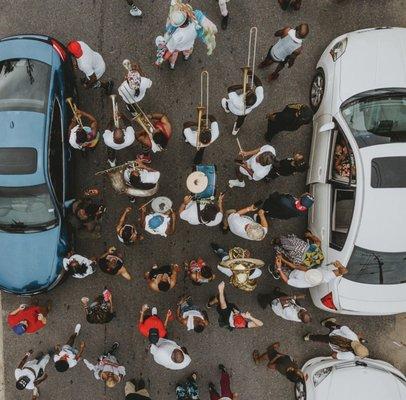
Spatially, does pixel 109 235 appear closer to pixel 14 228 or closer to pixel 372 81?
pixel 14 228

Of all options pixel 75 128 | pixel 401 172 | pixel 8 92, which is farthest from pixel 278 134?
pixel 8 92

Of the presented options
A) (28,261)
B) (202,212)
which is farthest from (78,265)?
(202,212)

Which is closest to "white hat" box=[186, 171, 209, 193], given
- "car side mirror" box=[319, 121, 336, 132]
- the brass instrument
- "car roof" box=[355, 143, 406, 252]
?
the brass instrument

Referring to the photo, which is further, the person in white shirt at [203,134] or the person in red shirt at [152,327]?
the person in red shirt at [152,327]

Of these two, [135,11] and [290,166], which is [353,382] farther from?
[135,11]

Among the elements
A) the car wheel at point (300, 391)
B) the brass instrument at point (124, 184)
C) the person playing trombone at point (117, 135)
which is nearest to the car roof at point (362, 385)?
the car wheel at point (300, 391)

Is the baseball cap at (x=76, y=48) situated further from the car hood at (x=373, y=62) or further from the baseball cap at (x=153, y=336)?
the baseball cap at (x=153, y=336)

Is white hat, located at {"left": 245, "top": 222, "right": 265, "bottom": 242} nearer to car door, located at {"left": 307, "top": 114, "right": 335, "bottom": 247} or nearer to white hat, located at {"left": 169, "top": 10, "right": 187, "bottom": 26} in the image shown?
car door, located at {"left": 307, "top": 114, "right": 335, "bottom": 247}
